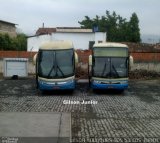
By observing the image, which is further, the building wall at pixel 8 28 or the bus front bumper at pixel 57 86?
the building wall at pixel 8 28

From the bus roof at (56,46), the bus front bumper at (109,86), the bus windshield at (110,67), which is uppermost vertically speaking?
the bus roof at (56,46)

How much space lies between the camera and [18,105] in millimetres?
20703

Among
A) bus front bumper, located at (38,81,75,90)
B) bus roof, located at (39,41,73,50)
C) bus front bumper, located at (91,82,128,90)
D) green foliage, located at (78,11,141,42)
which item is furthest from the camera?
green foliage, located at (78,11,141,42)

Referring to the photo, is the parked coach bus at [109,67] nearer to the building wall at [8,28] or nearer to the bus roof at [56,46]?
the bus roof at [56,46]

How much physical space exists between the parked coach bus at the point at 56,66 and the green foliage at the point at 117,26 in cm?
4904

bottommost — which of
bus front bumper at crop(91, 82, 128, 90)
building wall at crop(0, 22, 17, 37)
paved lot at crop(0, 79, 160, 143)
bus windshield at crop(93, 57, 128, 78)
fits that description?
paved lot at crop(0, 79, 160, 143)

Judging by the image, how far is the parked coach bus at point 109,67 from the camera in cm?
2525

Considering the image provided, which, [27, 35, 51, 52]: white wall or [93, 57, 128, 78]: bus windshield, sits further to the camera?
[27, 35, 51, 52]: white wall

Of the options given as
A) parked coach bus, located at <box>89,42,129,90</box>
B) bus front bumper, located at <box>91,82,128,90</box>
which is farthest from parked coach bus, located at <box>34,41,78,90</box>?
bus front bumper, located at <box>91,82,128,90</box>

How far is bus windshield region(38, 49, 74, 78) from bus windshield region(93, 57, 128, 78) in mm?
1475

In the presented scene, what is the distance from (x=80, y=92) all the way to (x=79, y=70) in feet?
31.1

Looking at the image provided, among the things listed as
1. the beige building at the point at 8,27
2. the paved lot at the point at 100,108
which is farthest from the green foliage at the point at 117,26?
the paved lot at the point at 100,108

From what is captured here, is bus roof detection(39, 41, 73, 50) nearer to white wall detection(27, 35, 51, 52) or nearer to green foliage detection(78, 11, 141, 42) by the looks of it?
white wall detection(27, 35, 51, 52)

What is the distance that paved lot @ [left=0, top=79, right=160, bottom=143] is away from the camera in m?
14.5
